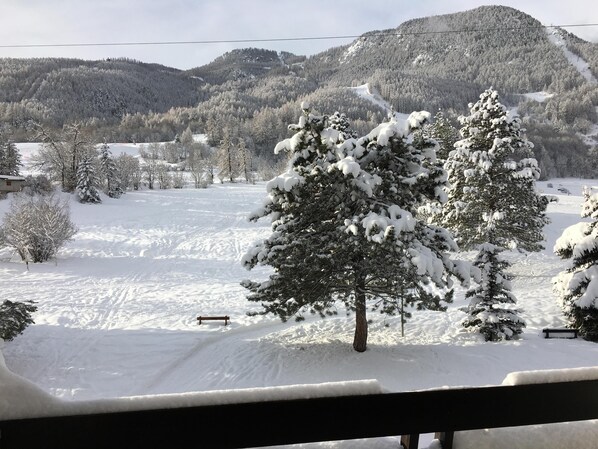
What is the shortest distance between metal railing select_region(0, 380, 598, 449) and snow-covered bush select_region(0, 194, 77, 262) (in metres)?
23.5

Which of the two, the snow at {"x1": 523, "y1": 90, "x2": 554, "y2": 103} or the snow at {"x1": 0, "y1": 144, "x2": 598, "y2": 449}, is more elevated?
the snow at {"x1": 523, "y1": 90, "x2": 554, "y2": 103}

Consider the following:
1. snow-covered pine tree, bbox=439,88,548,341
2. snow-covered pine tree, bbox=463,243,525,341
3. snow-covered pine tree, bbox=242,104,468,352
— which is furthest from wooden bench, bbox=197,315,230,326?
snow-covered pine tree, bbox=439,88,548,341

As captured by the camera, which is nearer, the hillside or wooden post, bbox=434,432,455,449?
wooden post, bbox=434,432,455,449

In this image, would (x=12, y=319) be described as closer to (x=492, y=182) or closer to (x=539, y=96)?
(x=492, y=182)

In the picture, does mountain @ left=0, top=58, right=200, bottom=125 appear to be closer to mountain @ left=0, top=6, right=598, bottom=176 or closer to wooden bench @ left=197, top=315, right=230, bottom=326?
mountain @ left=0, top=6, right=598, bottom=176

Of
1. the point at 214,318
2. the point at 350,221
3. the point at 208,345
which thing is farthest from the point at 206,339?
the point at 350,221

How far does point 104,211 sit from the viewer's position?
3256 centimetres

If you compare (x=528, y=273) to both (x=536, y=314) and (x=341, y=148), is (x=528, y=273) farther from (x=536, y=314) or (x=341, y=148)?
(x=341, y=148)

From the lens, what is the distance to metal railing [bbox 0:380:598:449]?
102 centimetres

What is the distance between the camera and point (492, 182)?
42.5ft

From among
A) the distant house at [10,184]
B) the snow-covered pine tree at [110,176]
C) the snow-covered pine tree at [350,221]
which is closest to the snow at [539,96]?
the snow-covered pine tree at [110,176]

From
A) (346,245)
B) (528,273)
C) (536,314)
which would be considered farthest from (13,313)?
(528,273)

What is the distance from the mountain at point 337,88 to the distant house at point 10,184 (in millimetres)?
15934

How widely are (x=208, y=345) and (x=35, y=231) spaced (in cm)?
1506
